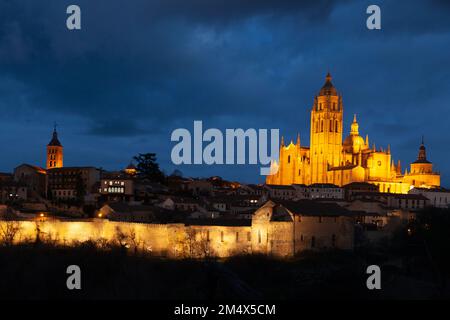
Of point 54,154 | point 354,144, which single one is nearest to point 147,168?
point 54,154

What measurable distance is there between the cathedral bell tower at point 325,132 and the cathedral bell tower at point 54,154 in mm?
37163

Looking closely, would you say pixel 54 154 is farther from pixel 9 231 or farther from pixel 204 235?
pixel 204 235

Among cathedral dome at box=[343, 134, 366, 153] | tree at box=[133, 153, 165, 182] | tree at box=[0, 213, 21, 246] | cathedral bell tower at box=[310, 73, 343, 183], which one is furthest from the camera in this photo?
cathedral dome at box=[343, 134, 366, 153]

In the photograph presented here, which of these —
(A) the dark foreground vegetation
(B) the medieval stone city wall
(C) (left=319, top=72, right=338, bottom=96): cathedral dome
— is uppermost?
(C) (left=319, top=72, right=338, bottom=96): cathedral dome

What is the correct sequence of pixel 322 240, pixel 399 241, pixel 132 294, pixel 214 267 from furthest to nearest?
pixel 399 241 < pixel 322 240 < pixel 132 294 < pixel 214 267

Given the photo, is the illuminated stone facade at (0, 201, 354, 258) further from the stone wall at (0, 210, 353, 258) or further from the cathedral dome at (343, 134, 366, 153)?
the cathedral dome at (343, 134, 366, 153)

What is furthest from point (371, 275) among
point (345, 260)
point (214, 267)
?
point (214, 267)

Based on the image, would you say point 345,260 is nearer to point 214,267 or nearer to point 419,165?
point 214,267

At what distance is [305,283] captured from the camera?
4681 centimetres

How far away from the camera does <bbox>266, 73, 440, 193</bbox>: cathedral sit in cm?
10694

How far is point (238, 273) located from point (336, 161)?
70.8m

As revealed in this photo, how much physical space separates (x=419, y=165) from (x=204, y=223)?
6350 centimetres

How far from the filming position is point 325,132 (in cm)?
11838

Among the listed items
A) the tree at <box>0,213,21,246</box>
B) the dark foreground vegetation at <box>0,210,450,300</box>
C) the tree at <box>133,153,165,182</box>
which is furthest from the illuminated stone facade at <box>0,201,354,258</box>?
the tree at <box>133,153,165,182</box>
